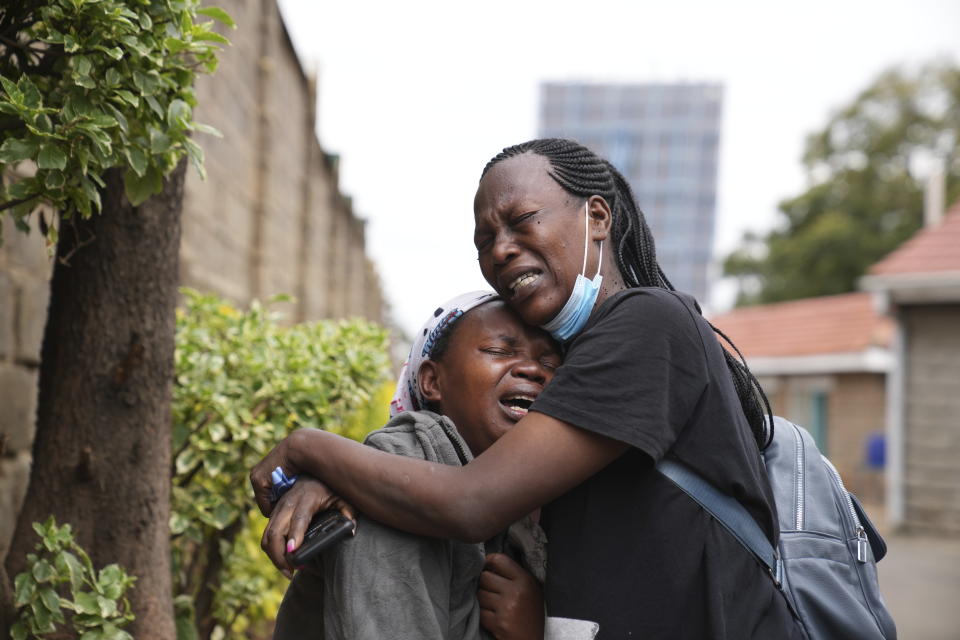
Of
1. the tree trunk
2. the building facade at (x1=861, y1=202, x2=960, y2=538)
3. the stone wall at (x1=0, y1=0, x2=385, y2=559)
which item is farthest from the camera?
the building facade at (x1=861, y1=202, x2=960, y2=538)

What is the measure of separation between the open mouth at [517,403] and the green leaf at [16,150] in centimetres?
117

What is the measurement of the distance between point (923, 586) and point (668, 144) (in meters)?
59.5

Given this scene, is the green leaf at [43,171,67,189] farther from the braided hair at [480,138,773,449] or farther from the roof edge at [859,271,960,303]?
the roof edge at [859,271,960,303]

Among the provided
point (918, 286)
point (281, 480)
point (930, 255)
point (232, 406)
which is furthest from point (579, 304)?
point (930, 255)

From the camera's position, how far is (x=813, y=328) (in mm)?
20000

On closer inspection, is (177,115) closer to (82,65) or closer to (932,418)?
(82,65)

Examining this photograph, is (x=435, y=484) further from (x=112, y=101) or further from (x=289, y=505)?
(x=112, y=101)

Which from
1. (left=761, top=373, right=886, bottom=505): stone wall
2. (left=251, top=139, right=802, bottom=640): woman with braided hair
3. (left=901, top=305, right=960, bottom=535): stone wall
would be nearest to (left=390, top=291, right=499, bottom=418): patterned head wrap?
(left=251, top=139, right=802, bottom=640): woman with braided hair

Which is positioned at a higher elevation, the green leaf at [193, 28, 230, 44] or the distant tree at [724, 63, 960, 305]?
the distant tree at [724, 63, 960, 305]

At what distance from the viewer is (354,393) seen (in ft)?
11.6

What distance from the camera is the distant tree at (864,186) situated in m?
29.7

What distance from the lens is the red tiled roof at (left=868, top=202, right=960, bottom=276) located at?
43.0 ft

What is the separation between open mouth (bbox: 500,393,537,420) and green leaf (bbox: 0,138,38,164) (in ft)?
3.84

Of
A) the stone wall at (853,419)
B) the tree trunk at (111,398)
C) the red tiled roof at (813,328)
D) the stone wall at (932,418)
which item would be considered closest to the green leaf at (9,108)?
the tree trunk at (111,398)
